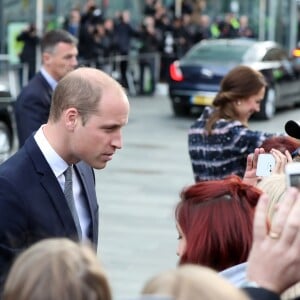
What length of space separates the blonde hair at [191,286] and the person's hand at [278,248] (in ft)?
1.29

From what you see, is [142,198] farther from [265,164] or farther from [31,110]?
[265,164]

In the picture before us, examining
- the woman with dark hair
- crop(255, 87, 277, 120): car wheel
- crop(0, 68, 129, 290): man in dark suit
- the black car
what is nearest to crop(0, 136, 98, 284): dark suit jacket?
crop(0, 68, 129, 290): man in dark suit

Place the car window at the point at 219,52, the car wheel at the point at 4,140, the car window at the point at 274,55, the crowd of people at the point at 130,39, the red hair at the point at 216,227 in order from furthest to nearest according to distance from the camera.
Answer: the crowd of people at the point at 130,39, the car window at the point at 274,55, the car window at the point at 219,52, the car wheel at the point at 4,140, the red hair at the point at 216,227

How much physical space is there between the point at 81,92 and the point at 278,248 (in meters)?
1.80

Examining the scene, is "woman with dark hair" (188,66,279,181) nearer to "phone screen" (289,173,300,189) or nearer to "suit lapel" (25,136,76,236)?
"suit lapel" (25,136,76,236)

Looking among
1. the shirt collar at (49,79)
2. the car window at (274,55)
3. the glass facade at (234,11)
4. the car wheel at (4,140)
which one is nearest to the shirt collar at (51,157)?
the shirt collar at (49,79)

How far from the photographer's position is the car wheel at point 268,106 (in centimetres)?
2172

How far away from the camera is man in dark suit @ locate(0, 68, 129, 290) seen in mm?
4035

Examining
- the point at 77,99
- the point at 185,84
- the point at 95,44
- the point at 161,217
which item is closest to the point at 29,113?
the point at 77,99

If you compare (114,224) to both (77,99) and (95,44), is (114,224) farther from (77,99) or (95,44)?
(95,44)

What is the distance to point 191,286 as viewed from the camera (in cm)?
211

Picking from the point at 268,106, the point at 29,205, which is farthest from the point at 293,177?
the point at 268,106

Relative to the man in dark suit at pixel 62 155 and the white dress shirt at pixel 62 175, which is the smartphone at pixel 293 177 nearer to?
the man in dark suit at pixel 62 155

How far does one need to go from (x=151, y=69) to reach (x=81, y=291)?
2527 cm
